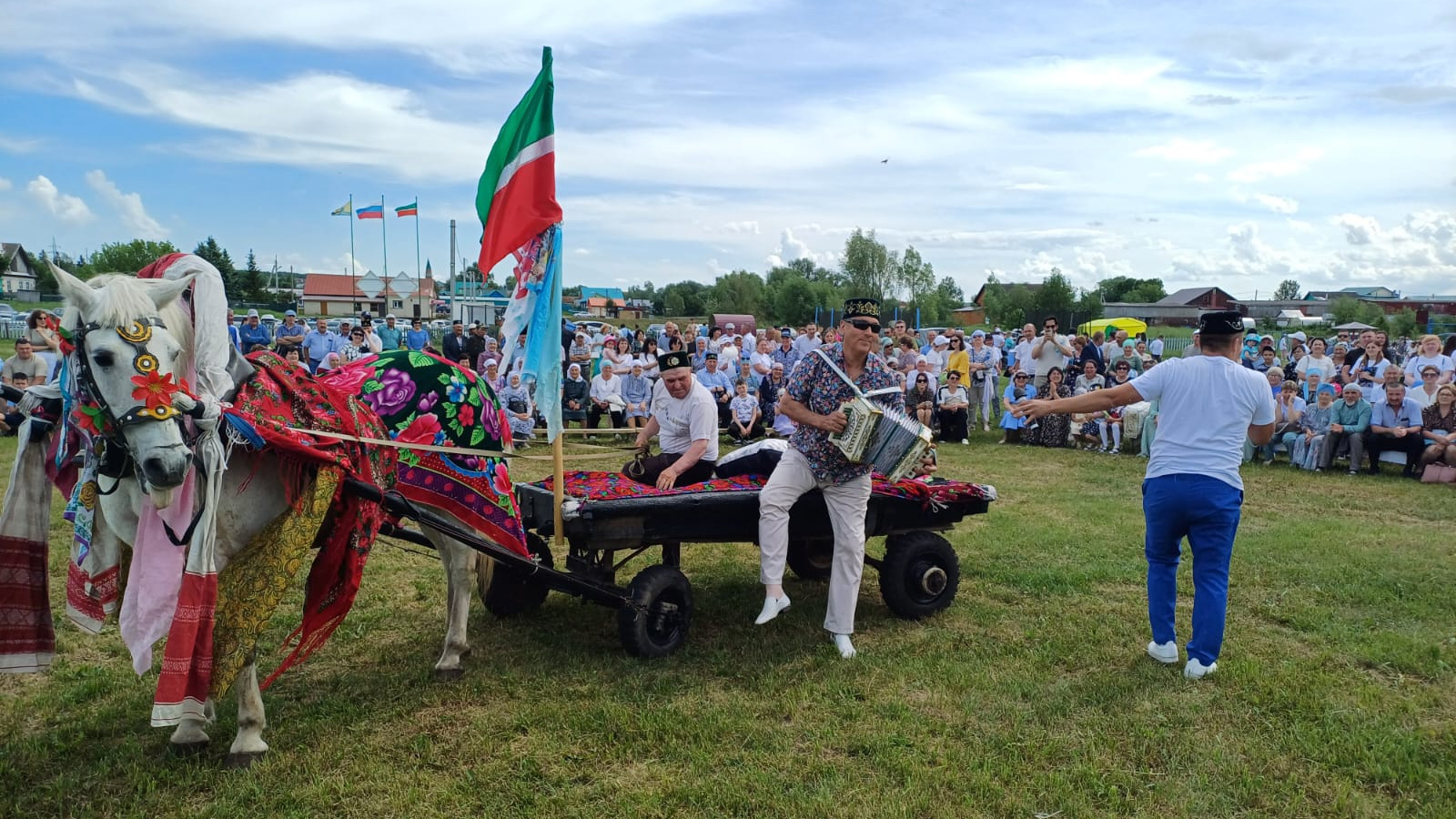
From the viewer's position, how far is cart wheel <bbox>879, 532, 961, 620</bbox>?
19.1 ft

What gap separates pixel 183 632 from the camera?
3436 millimetres

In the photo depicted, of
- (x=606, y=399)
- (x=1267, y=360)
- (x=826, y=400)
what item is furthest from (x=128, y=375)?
(x=1267, y=360)

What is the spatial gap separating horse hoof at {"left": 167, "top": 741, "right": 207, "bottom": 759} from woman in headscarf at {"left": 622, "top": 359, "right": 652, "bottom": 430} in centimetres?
1102

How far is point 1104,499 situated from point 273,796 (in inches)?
331

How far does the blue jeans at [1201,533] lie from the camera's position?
15.6ft

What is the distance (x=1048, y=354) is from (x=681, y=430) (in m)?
10.9

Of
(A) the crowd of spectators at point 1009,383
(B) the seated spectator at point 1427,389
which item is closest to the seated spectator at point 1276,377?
(A) the crowd of spectators at point 1009,383

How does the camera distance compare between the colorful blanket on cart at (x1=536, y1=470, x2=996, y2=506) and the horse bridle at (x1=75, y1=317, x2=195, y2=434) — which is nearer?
the horse bridle at (x1=75, y1=317, x2=195, y2=434)

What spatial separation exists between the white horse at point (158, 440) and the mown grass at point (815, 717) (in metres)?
0.31

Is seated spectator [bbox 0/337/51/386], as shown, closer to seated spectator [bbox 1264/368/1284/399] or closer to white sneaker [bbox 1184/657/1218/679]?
white sneaker [bbox 1184/657/1218/679]

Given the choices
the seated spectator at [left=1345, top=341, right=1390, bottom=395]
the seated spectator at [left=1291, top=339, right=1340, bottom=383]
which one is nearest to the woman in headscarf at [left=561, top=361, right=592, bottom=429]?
the seated spectator at [left=1291, top=339, right=1340, bottom=383]

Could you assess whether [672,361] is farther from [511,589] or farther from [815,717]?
[815,717]

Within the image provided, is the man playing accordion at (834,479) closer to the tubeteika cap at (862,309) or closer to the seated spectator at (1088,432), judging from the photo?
the tubeteika cap at (862,309)

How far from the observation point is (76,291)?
123 inches
